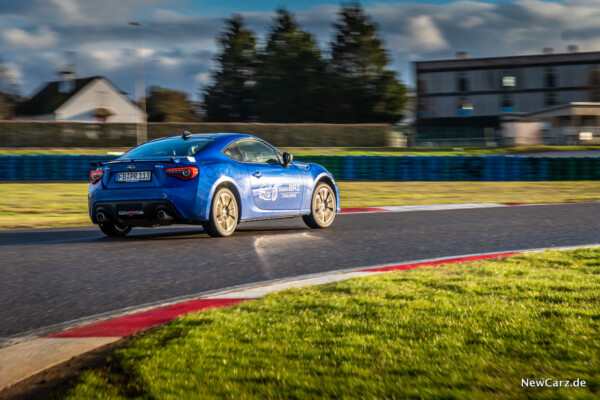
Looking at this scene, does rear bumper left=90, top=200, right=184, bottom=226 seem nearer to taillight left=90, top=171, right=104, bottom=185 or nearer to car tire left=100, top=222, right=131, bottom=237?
taillight left=90, top=171, right=104, bottom=185

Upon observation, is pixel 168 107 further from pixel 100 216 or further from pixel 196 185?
pixel 196 185

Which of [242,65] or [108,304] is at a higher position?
[242,65]

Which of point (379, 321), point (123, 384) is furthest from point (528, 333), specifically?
point (123, 384)

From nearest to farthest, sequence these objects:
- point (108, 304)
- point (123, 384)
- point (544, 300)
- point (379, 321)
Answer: point (123, 384) < point (379, 321) < point (544, 300) < point (108, 304)

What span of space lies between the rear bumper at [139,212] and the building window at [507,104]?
6356cm

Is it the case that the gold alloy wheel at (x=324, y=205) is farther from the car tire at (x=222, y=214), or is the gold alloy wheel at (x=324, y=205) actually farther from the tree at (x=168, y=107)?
the tree at (x=168, y=107)

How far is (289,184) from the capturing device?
11008 mm

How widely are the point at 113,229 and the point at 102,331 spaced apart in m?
5.76

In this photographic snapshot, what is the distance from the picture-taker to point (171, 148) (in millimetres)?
10180

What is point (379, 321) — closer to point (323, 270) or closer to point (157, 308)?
point (157, 308)

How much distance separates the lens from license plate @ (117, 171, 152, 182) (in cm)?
966

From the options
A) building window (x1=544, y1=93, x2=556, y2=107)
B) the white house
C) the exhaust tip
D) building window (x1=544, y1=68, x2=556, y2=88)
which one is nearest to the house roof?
the white house

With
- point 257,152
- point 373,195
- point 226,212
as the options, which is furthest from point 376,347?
point 373,195

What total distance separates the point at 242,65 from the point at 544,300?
80.5 metres
